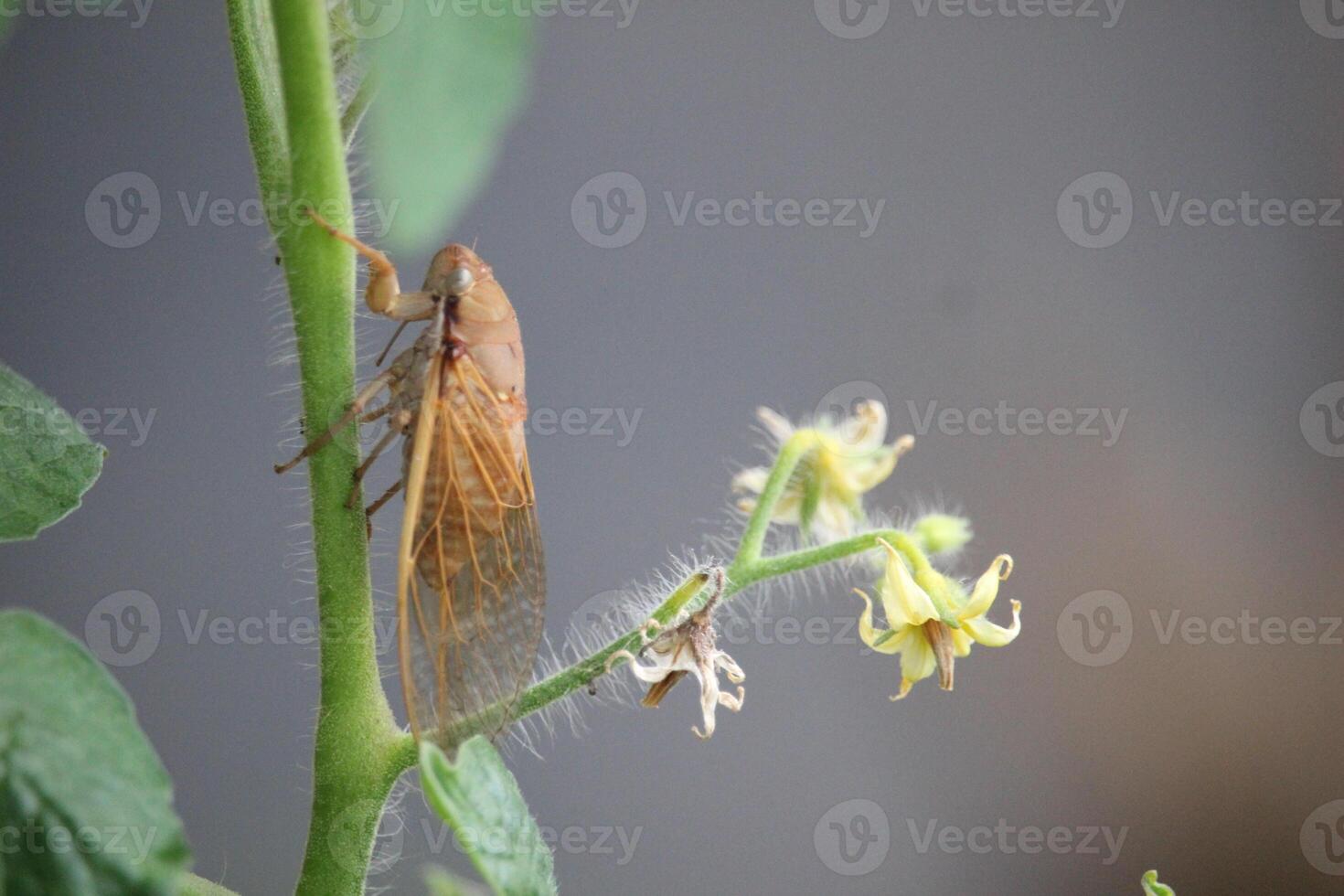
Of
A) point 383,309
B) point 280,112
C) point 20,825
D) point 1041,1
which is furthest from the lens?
point 1041,1

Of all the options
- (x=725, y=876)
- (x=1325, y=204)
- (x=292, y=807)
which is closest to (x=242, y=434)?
(x=292, y=807)

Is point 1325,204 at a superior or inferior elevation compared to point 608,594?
superior

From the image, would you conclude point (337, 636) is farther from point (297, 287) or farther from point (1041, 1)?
point (1041, 1)

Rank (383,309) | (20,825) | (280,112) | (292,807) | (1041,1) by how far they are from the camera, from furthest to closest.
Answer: (292,807)
(1041,1)
(383,309)
(280,112)
(20,825)

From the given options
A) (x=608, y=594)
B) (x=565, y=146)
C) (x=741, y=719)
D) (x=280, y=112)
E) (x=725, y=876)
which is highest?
(x=565, y=146)

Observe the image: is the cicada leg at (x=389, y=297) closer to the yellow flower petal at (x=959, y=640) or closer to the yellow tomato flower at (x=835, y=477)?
the yellow tomato flower at (x=835, y=477)

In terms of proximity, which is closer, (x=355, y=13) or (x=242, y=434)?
(x=355, y=13)

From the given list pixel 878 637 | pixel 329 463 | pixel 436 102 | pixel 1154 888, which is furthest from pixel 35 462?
pixel 1154 888

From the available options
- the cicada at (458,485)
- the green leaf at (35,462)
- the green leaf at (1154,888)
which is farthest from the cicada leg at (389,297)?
the green leaf at (1154,888)
